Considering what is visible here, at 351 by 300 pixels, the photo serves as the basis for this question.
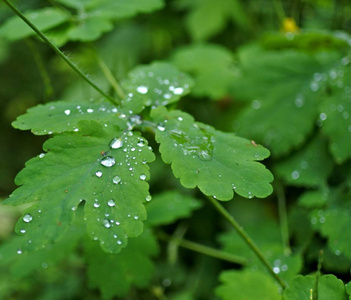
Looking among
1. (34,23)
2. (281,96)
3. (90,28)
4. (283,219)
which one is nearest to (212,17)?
(281,96)

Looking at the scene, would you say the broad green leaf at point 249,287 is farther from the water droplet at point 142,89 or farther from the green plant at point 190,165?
the water droplet at point 142,89

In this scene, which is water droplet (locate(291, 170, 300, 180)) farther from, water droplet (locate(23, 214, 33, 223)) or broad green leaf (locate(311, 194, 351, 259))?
water droplet (locate(23, 214, 33, 223))

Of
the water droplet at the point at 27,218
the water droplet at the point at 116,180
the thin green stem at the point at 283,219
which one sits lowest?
the thin green stem at the point at 283,219

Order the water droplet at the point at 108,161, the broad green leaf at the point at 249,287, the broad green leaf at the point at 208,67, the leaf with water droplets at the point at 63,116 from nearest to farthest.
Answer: the water droplet at the point at 108,161
the leaf with water droplets at the point at 63,116
the broad green leaf at the point at 249,287
the broad green leaf at the point at 208,67

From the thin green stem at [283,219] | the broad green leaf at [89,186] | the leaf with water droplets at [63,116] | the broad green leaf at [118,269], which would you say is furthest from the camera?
the thin green stem at [283,219]

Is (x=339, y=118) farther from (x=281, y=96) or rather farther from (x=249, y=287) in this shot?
(x=249, y=287)

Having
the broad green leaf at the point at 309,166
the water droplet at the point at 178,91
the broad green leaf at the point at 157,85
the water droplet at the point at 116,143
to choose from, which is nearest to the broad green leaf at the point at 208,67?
the broad green leaf at the point at 309,166

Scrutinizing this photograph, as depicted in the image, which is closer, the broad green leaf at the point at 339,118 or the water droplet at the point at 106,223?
the water droplet at the point at 106,223
